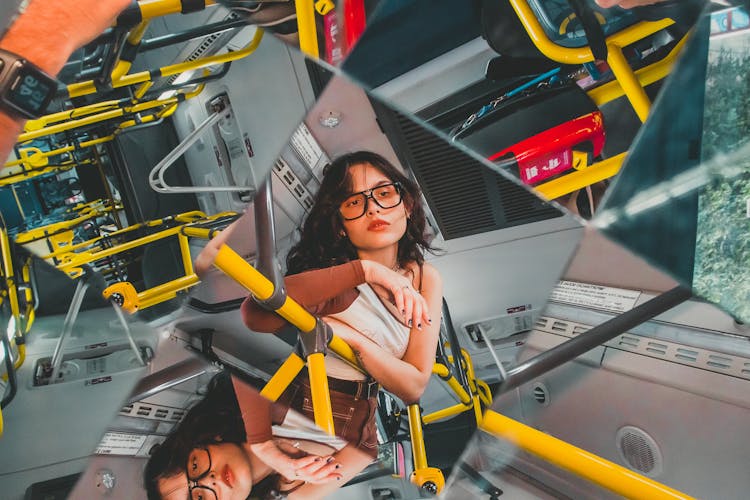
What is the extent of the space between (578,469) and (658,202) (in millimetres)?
562

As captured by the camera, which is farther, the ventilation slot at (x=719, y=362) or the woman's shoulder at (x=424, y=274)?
the ventilation slot at (x=719, y=362)

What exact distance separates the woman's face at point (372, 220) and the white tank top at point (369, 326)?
6cm

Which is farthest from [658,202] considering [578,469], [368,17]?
[368,17]

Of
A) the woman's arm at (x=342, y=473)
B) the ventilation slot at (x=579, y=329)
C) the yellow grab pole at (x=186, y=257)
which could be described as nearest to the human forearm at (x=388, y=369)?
the woman's arm at (x=342, y=473)

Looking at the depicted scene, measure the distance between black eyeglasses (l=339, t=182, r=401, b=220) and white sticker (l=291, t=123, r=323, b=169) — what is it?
7 cm

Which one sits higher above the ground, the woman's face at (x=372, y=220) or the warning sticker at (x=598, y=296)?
the woman's face at (x=372, y=220)

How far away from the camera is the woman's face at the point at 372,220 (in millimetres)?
682

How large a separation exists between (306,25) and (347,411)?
2.22 ft

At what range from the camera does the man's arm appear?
0.63m

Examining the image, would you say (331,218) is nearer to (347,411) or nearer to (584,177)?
(347,411)

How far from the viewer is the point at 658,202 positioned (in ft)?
3.47

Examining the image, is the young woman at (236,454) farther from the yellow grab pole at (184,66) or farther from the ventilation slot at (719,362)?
the ventilation slot at (719,362)

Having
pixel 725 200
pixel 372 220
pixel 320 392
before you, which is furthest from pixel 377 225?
pixel 725 200

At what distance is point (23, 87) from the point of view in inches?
24.5
